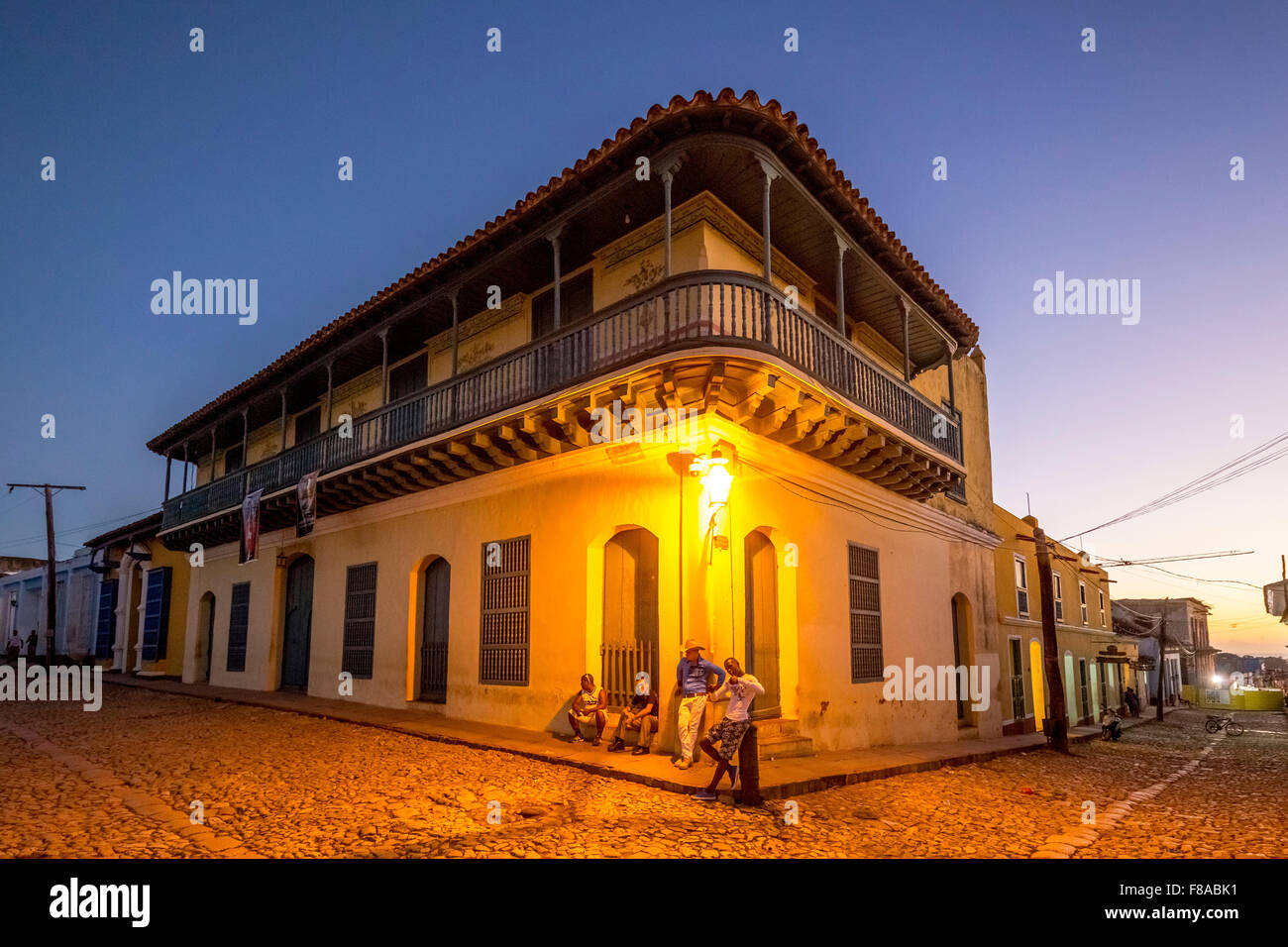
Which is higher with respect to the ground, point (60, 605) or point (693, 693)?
point (60, 605)

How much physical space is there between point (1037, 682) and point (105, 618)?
2808cm

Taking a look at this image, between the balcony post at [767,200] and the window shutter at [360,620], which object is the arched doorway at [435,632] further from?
the balcony post at [767,200]

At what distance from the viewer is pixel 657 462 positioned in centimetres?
915

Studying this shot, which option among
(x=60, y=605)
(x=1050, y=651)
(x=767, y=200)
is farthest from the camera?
(x=60, y=605)

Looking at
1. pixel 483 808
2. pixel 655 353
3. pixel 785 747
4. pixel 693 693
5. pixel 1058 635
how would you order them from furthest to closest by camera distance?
1. pixel 1058 635
2. pixel 785 747
3. pixel 655 353
4. pixel 693 693
5. pixel 483 808

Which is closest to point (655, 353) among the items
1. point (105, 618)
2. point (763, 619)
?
point (763, 619)

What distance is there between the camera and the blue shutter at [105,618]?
23.9m

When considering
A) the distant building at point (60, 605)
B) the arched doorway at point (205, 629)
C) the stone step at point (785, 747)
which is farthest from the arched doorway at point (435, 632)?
the distant building at point (60, 605)

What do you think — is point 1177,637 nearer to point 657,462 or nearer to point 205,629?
point 657,462

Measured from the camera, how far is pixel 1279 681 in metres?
68.2

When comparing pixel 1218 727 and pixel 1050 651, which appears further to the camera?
pixel 1218 727

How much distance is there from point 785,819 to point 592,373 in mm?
5173

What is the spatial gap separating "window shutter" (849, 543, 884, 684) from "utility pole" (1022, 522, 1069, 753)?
334 centimetres
